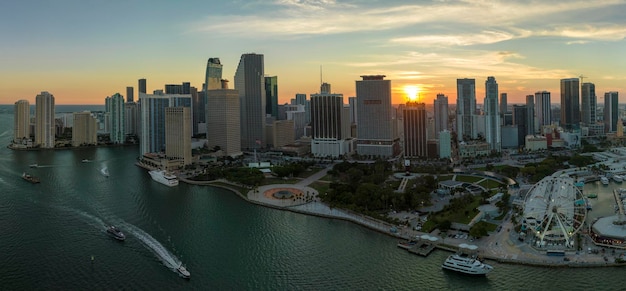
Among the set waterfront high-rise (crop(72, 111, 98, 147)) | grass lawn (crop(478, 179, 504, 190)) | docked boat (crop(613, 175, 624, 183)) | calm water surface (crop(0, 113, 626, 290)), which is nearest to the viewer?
calm water surface (crop(0, 113, 626, 290))

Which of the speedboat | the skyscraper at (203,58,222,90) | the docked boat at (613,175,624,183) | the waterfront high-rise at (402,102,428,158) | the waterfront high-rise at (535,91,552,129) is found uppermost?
the skyscraper at (203,58,222,90)

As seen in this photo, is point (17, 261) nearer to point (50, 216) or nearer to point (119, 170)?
point (50, 216)

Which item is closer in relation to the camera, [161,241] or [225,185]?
[161,241]

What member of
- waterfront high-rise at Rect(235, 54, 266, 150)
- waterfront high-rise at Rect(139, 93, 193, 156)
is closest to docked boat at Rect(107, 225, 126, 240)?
waterfront high-rise at Rect(139, 93, 193, 156)

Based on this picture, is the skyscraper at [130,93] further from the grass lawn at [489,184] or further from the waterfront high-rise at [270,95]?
the grass lawn at [489,184]

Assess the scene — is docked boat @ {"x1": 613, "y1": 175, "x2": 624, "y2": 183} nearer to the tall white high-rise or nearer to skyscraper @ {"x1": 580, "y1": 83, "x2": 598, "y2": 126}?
the tall white high-rise

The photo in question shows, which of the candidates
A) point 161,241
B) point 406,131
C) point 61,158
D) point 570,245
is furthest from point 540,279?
point 61,158
